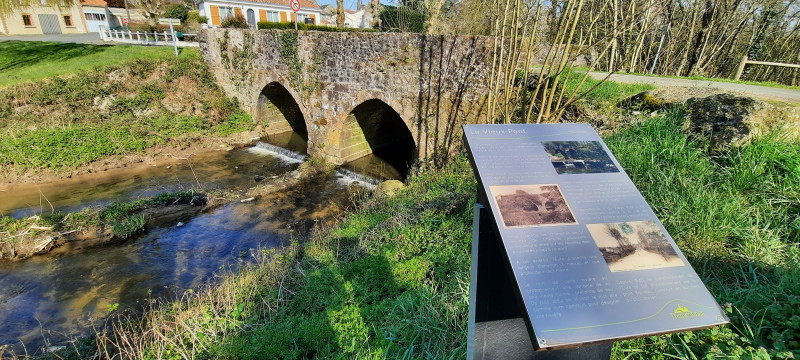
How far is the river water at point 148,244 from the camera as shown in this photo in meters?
5.64

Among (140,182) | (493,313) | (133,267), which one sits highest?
(493,313)

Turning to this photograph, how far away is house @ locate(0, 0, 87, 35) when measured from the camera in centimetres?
2562

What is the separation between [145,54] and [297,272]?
14.8 metres

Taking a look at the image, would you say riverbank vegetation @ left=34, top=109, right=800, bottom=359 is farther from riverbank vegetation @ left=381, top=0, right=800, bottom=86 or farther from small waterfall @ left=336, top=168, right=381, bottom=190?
riverbank vegetation @ left=381, top=0, right=800, bottom=86

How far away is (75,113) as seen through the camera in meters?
12.0

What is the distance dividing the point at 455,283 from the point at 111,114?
45.9 feet

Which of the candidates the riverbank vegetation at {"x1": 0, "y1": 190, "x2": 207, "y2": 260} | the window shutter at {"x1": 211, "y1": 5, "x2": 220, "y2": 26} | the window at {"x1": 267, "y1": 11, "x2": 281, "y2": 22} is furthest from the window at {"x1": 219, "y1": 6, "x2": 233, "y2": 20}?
the riverbank vegetation at {"x1": 0, "y1": 190, "x2": 207, "y2": 260}

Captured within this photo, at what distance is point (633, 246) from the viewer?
190cm

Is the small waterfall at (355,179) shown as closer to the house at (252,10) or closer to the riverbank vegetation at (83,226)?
the riverbank vegetation at (83,226)

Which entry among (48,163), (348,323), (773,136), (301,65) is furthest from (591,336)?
(48,163)

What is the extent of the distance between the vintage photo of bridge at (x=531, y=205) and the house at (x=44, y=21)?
34.1 m

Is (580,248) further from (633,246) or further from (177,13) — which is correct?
(177,13)

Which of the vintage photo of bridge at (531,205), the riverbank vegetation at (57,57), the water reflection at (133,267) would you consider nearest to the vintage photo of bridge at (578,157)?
the vintage photo of bridge at (531,205)

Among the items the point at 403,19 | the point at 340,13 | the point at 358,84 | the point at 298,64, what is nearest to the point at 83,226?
the point at 298,64
